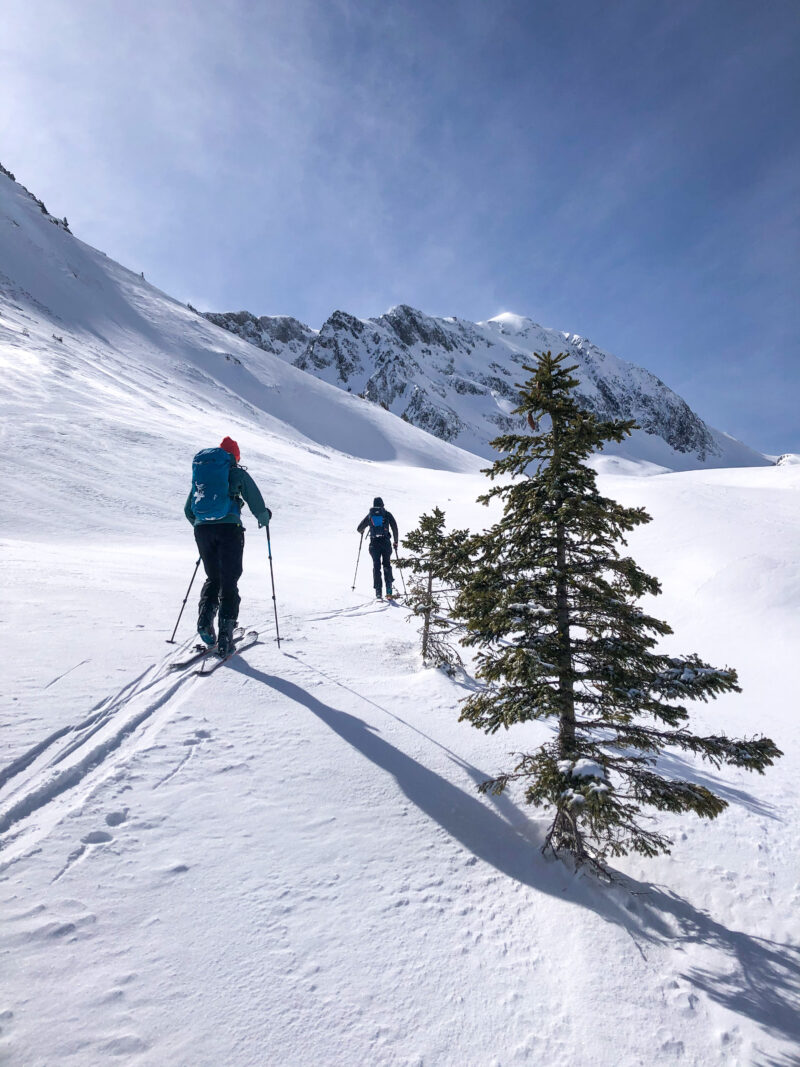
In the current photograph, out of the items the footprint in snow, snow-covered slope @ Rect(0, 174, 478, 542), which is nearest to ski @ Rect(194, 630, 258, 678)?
the footprint in snow

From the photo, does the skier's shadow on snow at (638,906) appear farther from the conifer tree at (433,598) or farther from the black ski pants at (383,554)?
the black ski pants at (383,554)

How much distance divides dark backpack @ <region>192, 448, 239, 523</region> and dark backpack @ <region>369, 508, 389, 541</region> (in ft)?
19.1

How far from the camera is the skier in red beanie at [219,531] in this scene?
5.71 meters

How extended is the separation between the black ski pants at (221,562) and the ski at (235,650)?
50 centimetres

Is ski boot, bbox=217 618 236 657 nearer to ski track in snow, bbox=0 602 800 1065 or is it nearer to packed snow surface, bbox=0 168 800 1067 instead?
packed snow surface, bbox=0 168 800 1067

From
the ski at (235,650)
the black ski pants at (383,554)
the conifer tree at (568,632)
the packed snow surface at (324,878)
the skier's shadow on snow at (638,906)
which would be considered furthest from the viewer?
the black ski pants at (383,554)

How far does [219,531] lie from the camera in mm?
5801

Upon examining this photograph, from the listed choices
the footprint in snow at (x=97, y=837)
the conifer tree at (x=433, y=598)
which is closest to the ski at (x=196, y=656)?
the footprint in snow at (x=97, y=837)

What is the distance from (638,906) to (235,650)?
16.1ft

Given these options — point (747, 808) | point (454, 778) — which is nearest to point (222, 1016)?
point (454, 778)

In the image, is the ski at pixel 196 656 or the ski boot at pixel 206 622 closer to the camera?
the ski at pixel 196 656

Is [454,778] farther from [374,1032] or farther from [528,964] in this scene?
[374,1032]

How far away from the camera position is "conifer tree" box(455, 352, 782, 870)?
3205 millimetres

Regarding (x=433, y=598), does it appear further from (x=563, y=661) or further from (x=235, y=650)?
(x=563, y=661)
